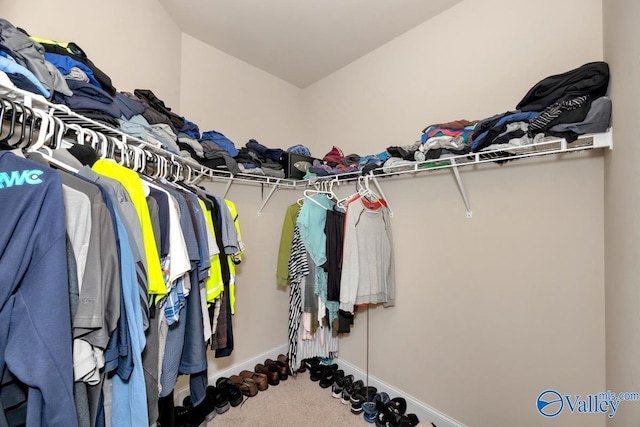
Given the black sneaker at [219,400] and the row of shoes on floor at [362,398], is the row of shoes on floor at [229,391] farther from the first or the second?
the row of shoes on floor at [362,398]

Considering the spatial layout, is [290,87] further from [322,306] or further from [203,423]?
[203,423]

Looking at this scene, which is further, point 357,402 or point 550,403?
point 357,402

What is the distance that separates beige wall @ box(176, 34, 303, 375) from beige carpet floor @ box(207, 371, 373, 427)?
1.43 ft

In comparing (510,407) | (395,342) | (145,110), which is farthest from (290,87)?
(510,407)

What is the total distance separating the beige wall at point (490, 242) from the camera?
1.27 metres

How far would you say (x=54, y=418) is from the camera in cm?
51

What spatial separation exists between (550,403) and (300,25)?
112 inches

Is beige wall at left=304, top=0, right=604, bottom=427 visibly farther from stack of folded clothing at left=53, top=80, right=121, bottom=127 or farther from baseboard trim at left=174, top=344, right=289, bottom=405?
stack of folded clothing at left=53, top=80, right=121, bottom=127

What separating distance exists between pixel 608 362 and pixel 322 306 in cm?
145

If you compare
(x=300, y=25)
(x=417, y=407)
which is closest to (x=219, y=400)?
(x=417, y=407)

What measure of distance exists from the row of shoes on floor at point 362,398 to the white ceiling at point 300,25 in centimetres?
277

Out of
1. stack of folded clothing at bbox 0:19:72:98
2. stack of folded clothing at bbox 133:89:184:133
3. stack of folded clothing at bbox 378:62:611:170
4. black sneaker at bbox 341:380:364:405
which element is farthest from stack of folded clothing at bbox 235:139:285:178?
black sneaker at bbox 341:380:364:405

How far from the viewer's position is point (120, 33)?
1490 millimetres

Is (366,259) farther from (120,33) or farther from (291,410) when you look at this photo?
(120,33)
